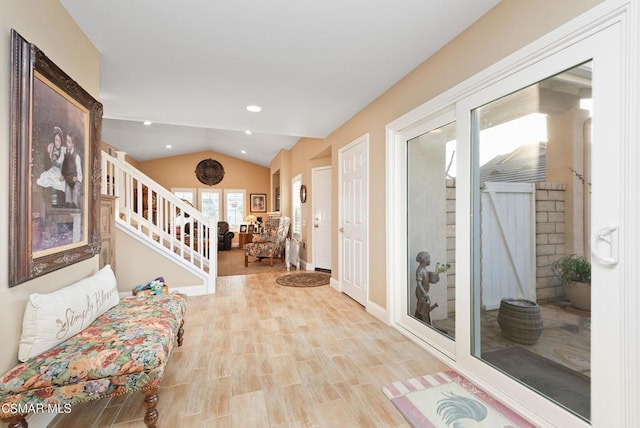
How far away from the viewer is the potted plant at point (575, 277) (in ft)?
4.35

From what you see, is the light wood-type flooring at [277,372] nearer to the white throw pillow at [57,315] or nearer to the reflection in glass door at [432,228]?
the reflection in glass door at [432,228]

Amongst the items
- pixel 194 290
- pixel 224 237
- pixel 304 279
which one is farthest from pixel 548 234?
pixel 224 237

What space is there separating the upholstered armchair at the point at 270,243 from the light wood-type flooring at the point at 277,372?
2.60m

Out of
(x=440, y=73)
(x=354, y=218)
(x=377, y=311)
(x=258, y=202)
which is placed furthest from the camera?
(x=258, y=202)

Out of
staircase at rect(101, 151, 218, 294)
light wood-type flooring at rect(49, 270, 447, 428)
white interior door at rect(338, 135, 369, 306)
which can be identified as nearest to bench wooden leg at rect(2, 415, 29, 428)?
light wood-type flooring at rect(49, 270, 447, 428)

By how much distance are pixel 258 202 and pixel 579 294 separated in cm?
926

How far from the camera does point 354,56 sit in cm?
220

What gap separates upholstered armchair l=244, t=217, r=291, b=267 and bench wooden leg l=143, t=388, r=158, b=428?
442cm

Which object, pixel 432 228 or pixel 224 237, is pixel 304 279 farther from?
pixel 224 237

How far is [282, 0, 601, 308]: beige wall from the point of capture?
4.70 ft

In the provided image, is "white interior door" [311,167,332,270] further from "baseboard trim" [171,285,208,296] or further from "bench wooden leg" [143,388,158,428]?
"bench wooden leg" [143,388,158,428]

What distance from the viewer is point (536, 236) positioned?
161cm

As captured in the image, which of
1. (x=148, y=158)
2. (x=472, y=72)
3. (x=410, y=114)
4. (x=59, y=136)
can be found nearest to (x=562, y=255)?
(x=472, y=72)

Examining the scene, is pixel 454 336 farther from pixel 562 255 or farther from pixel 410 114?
pixel 410 114
